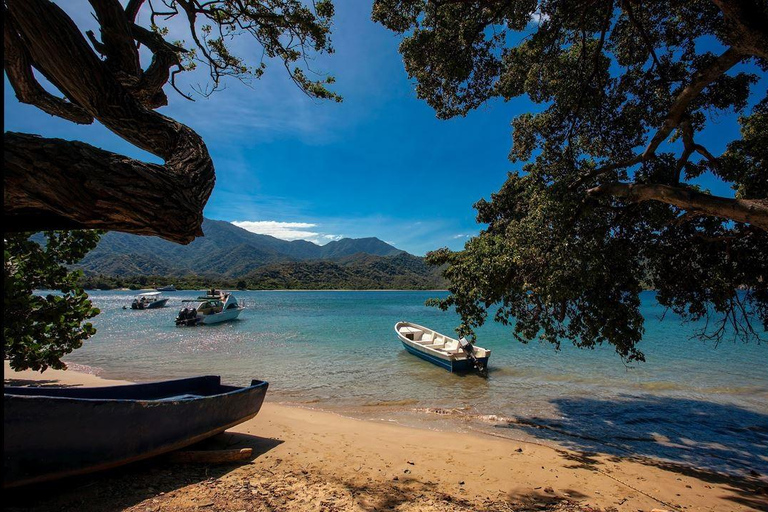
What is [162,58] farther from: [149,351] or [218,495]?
[149,351]

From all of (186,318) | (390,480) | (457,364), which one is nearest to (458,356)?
(457,364)

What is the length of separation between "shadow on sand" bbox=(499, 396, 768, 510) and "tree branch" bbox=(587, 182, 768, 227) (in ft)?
14.7

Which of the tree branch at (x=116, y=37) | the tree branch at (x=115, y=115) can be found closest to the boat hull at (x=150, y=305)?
the tree branch at (x=116, y=37)

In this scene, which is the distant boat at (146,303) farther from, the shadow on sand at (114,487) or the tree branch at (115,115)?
the tree branch at (115,115)

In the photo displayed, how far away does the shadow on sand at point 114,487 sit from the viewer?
417 cm

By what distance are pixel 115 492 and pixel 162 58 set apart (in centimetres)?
524

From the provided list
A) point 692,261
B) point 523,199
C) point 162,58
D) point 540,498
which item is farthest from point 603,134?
point 162,58

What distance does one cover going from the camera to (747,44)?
4.81 metres

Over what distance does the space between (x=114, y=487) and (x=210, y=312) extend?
29609mm

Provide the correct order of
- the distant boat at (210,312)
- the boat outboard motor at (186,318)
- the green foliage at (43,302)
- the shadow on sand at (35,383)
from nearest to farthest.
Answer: the green foliage at (43,302)
the shadow on sand at (35,383)
the boat outboard motor at (186,318)
the distant boat at (210,312)

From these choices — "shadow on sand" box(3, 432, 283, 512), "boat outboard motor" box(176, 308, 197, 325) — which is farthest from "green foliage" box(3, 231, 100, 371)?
"boat outboard motor" box(176, 308, 197, 325)

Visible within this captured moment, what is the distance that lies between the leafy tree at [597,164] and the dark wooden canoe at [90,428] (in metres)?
6.39

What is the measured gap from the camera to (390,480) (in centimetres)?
552

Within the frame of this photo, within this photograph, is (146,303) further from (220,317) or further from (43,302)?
(43,302)
